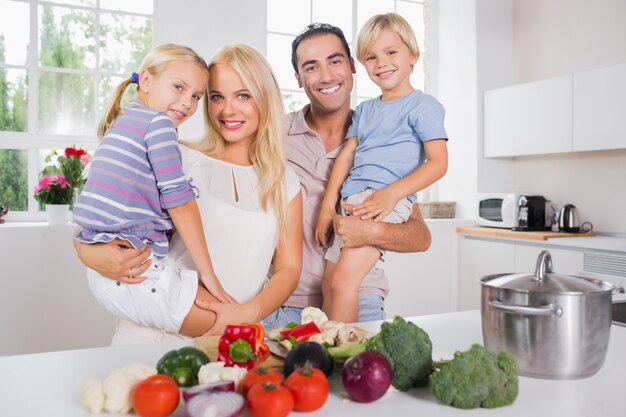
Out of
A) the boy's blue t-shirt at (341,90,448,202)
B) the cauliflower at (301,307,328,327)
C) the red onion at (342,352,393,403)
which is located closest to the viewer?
the red onion at (342,352,393,403)

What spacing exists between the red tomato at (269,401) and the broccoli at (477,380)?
0.82ft

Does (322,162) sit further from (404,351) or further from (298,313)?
(404,351)

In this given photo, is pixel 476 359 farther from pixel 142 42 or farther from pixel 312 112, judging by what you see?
pixel 142 42

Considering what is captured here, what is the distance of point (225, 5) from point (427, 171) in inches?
118

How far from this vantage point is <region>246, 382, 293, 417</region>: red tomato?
0.86 metres

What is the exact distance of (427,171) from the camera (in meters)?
1.96

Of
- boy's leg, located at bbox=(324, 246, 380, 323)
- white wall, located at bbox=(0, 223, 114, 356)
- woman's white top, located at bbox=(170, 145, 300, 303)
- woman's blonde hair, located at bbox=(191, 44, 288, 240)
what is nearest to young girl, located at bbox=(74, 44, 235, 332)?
woman's white top, located at bbox=(170, 145, 300, 303)

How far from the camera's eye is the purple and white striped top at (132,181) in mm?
1605

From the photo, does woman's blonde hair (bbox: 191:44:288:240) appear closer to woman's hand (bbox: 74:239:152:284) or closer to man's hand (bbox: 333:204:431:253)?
man's hand (bbox: 333:204:431:253)

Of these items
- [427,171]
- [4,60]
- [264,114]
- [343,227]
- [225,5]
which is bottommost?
[343,227]

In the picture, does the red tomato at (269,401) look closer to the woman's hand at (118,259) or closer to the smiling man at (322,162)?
the woman's hand at (118,259)

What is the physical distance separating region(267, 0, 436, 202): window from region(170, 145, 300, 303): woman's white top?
10.9 feet

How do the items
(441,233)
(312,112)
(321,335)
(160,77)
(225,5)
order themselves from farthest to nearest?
(441,233) → (225,5) → (312,112) → (160,77) → (321,335)

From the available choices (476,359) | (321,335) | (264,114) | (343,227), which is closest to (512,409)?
(476,359)
